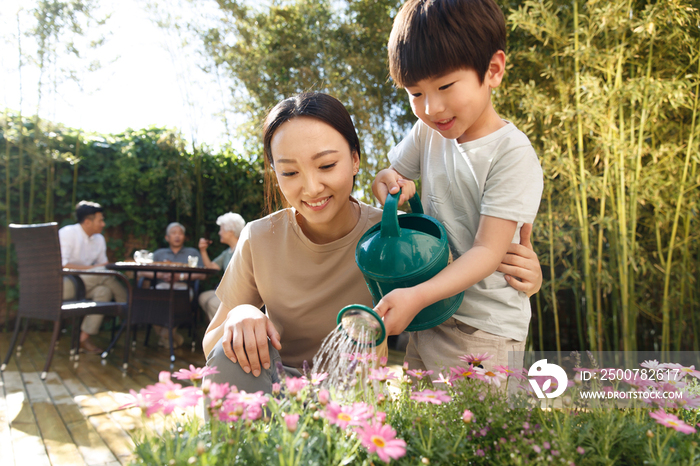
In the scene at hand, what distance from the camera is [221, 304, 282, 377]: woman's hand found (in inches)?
38.1

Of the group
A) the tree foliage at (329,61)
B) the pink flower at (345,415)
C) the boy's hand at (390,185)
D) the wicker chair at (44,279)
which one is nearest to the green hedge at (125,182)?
the tree foliage at (329,61)

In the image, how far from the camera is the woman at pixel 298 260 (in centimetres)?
101

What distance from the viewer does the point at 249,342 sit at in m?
0.96

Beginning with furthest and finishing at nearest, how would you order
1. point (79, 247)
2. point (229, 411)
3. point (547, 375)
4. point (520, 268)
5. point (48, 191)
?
point (48, 191) < point (79, 247) < point (520, 268) < point (547, 375) < point (229, 411)

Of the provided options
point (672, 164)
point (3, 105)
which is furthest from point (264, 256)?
point (3, 105)

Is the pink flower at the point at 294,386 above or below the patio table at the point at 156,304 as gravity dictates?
above

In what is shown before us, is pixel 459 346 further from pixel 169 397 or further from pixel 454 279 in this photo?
pixel 169 397

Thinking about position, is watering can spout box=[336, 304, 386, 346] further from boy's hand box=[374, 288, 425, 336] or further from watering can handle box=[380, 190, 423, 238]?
watering can handle box=[380, 190, 423, 238]

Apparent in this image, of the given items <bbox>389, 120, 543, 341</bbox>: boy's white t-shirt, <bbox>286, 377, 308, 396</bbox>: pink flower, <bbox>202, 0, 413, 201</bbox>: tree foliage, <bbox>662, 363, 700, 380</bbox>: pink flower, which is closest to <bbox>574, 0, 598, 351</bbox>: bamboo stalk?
<bbox>202, 0, 413, 201</bbox>: tree foliage

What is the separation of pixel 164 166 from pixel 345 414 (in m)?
6.36

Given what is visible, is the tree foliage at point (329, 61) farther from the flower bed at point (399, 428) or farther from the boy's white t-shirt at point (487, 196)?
the flower bed at point (399, 428)

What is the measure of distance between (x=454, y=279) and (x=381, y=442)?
16.8 inches

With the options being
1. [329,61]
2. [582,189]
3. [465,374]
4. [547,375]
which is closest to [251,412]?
[465,374]

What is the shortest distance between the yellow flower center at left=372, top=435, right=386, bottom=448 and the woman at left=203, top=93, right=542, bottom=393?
49 cm
